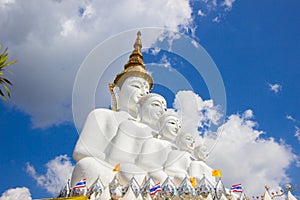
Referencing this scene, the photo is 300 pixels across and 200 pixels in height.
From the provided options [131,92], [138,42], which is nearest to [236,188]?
[131,92]

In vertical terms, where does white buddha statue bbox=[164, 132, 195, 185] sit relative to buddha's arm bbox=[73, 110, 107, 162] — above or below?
below

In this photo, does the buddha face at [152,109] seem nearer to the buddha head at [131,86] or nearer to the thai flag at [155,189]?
the buddha head at [131,86]

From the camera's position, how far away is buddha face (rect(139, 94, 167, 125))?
17.8 metres

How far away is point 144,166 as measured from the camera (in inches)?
576

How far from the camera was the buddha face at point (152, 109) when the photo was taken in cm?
1778

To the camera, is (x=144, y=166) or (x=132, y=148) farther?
(x=132, y=148)

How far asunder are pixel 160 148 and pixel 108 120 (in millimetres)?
3373

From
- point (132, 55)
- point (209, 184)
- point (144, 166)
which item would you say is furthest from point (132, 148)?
point (132, 55)

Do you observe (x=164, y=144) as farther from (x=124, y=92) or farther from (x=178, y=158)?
(x=124, y=92)

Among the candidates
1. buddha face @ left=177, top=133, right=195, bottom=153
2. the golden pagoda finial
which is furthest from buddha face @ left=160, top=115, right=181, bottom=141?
the golden pagoda finial

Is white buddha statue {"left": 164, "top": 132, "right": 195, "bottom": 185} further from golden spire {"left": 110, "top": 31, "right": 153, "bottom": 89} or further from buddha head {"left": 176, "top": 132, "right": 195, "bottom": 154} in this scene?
golden spire {"left": 110, "top": 31, "right": 153, "bottom": 89}

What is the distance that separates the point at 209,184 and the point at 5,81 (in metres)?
7.70

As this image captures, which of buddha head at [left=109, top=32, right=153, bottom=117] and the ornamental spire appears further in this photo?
the ornamental spire

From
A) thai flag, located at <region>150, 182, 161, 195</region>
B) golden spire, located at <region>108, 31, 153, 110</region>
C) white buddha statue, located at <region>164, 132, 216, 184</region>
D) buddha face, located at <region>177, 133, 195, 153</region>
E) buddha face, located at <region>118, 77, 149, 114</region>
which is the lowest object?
thai flag, located at <region>150, 182, 161, 195</region>
